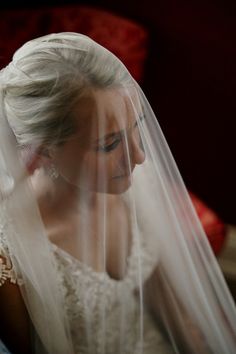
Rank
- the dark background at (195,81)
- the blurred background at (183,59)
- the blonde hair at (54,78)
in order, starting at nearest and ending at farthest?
the blonde hair at (54,78) → the blurred background at (183,59) → the dark background at (195,81)

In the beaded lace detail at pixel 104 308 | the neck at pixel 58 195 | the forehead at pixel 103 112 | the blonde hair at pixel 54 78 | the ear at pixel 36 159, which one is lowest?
the beaded lace detail at pixel 104 308

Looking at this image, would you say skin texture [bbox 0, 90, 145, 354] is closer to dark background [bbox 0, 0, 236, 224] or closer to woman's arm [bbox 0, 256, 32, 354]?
woman's arm [bbox 0, 256, 32, 354]

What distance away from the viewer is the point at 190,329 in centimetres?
116

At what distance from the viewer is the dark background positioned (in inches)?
75.6

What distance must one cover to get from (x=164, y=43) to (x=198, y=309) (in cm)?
116

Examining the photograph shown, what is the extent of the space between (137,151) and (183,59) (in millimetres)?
1106

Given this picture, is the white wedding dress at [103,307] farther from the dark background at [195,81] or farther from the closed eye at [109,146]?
the dark background at [195,81]

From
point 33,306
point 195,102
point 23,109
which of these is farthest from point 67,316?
point 195,102

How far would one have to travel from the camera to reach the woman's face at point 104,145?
0.92 meters

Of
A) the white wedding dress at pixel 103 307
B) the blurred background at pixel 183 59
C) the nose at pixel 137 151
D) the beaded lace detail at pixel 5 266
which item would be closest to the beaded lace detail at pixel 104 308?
the white wedding dress at pixel 103 307

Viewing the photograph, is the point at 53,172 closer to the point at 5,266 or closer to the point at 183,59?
the point at 5,266

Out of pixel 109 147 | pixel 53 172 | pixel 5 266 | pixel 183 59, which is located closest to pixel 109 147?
pixel 109 147

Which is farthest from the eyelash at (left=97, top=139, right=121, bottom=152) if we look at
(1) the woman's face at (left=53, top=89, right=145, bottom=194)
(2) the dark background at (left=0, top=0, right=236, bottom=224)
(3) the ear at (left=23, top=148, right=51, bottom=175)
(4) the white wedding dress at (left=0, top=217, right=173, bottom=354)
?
(2) the dark background at (left=0, top=0, right=236, bottom=224)

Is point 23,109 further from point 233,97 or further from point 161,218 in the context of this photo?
point 233,97
